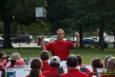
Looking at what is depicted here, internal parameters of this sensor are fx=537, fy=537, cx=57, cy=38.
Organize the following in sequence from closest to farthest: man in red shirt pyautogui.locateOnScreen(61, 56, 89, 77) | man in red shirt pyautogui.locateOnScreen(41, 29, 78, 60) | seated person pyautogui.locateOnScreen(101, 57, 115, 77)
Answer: man in red shirt pyautogui.locateOnScreen(61, 56, 89, 77)
seated person pyautogui.locateOnScreen(101, 57, 115, 77)
man in red shirt pyautogui.locateOnScreen(41, 29, 78, 60)

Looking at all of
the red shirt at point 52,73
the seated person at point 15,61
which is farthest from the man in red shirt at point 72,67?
the seated person at point 15,61

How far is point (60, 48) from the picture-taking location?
1599 centimetres


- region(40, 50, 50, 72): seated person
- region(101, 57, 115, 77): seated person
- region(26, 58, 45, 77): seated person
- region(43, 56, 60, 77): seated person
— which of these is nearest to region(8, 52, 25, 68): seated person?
region(40, 50, 50, 72): seated person

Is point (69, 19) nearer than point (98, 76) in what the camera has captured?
No

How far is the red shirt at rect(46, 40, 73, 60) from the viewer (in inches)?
630

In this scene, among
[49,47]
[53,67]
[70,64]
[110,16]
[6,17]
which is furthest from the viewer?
[6,17]

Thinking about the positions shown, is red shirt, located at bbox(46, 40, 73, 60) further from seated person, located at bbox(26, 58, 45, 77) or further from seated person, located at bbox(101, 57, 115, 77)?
seated person, located at bbox(26, 58, 45, 77)

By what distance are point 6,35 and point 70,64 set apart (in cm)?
4867

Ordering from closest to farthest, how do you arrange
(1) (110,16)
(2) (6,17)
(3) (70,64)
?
(3) (70,64) → (1) (110,16) → (2) (6,17)

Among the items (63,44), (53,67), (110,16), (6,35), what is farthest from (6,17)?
(53,67)

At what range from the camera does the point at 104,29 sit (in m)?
56.8

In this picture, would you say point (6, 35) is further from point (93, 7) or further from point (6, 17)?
point (93, 7)

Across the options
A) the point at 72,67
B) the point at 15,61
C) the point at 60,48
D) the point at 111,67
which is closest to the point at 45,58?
the point at 15,61

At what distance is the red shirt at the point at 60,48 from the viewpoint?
52.5ft
